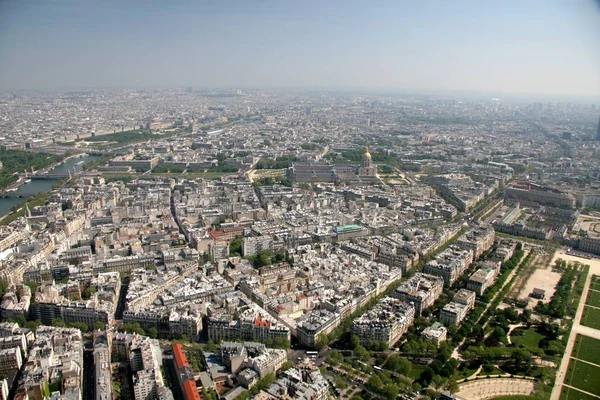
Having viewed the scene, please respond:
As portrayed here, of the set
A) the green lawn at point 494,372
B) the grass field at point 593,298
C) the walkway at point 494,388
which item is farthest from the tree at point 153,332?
the grass field at point 593,298

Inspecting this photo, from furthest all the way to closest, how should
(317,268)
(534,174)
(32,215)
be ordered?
1. (534,174)
2. (32,215)
3. (317,268)

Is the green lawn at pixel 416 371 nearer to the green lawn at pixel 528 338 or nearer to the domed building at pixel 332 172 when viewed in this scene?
the green lawn at pixel 528 338

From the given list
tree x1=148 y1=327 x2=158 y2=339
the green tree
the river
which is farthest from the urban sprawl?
the river

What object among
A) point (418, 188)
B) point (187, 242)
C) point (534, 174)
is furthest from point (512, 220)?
point (187, 242)

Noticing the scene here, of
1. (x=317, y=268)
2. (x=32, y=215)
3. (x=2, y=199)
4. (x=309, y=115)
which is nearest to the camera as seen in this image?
(x=317, y=268)

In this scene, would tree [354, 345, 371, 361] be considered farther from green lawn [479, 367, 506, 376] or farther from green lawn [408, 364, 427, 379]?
green lawn [479, 367, 506, 376]

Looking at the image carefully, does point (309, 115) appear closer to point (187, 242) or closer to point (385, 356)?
point (187, 242)

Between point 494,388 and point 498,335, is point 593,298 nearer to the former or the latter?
point 498,335
